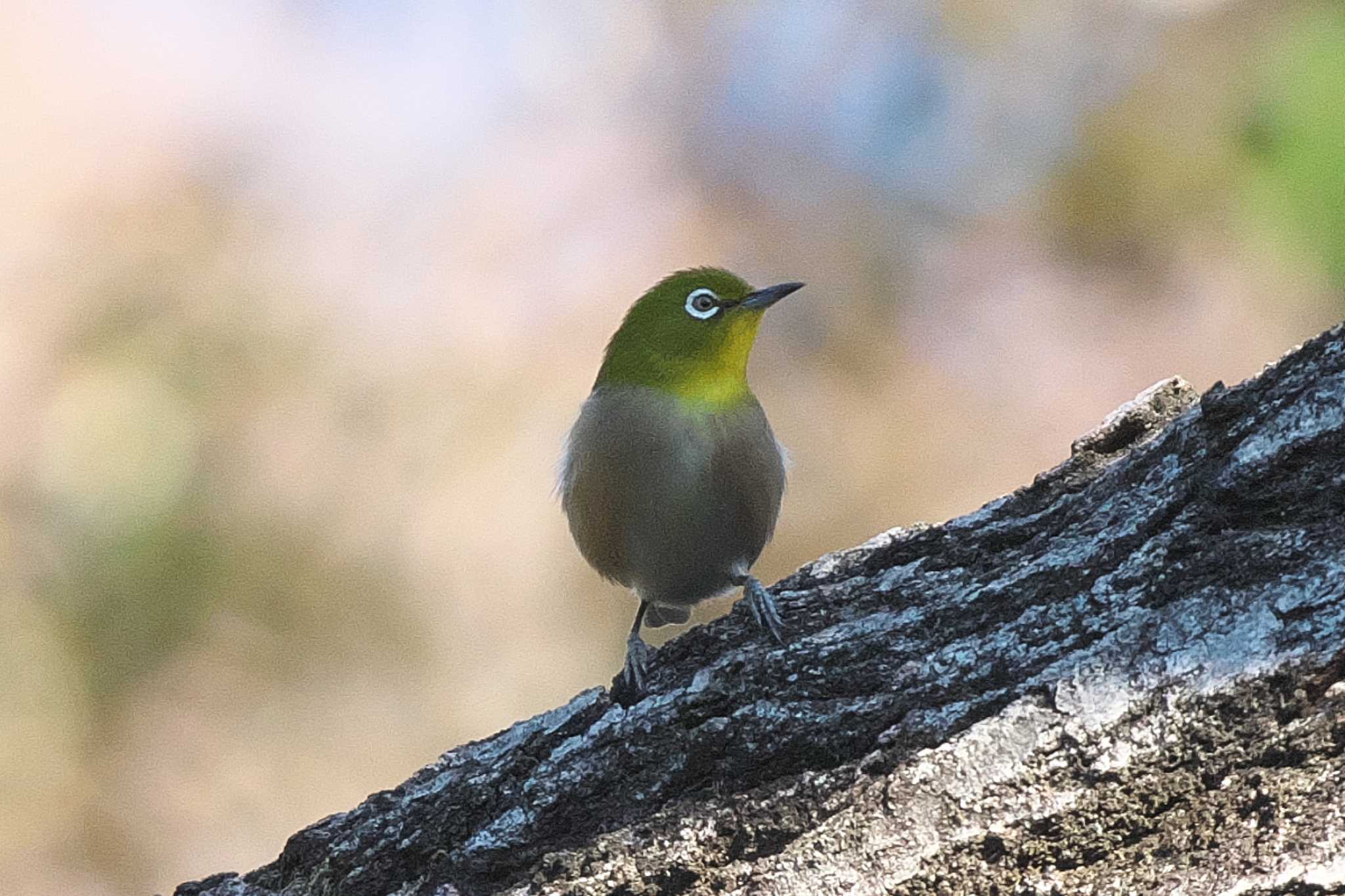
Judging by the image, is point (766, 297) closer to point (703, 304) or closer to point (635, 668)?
point (703, 304)

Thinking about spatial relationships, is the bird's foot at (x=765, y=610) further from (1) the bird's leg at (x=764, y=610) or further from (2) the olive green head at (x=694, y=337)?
(2) the olive green head at (x=694, y=337)

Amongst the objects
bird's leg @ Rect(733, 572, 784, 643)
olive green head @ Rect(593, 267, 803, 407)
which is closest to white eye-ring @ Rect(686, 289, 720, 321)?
olive green head @ Rect(593, 267, 803, 407)

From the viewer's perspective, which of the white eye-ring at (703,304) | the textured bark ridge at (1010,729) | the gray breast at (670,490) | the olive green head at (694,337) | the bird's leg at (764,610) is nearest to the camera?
the textured bark ridge at (1010,729)

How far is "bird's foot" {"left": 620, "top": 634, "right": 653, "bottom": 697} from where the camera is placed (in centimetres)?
272

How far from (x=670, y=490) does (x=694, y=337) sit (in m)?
0.60

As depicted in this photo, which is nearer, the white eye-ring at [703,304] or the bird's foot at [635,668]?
the bird's foot at [635,668]

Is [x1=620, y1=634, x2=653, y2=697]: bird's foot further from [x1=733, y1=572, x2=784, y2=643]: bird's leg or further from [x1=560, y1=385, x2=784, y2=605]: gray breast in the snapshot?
[x1=560, y1=385, x2=784, y2=605]: gray breast

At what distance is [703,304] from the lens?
14.2 feet

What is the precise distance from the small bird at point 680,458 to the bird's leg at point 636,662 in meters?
0.26

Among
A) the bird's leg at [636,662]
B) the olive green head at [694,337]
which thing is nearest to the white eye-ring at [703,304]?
the olive green head at [694,337]

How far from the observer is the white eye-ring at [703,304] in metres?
4.29

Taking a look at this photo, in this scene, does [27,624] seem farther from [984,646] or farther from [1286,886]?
[1286,886]

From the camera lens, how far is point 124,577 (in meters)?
5.80

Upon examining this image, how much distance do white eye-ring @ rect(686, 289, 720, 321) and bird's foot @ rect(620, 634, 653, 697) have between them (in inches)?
50.7
